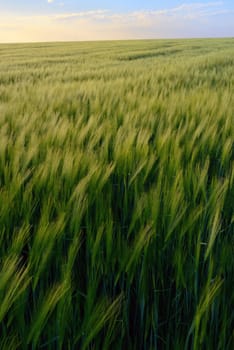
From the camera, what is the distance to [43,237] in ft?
2.28

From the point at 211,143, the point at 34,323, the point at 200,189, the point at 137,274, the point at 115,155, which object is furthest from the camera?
the point at 211,143

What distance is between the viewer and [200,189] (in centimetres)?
108

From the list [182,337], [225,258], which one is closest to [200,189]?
[225,258]

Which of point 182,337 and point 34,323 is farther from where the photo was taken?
point 182,337

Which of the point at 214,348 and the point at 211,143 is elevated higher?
the point at 211,143

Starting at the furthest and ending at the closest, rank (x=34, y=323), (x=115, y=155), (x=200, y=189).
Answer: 1. (x=115, y=155)
2. (x=200, y=189)
3. (x=34, y=323)

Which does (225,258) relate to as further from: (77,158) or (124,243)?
(77,158)

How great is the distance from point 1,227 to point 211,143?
100 centimetres

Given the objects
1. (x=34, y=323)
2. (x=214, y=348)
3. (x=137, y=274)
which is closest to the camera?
(x=34, y=323)

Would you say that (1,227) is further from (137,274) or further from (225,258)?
(225,258)

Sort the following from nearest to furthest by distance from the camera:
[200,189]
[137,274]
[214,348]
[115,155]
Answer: [214,348] → [137,274] → [200,189] → [115,155]

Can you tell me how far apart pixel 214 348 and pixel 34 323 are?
1.06 ft

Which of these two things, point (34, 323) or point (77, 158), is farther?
point (77, 158)

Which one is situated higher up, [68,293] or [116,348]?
[68,293]
